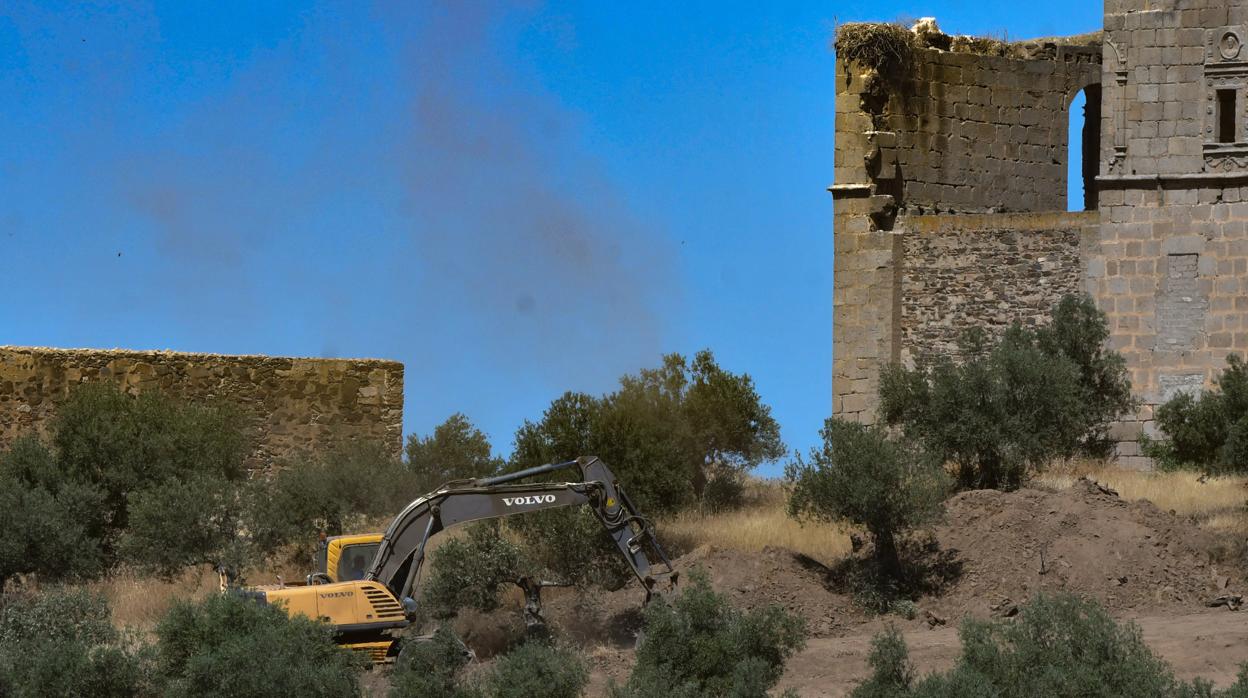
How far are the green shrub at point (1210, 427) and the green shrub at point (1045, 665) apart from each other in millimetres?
5635

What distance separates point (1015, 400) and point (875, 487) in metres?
3.98

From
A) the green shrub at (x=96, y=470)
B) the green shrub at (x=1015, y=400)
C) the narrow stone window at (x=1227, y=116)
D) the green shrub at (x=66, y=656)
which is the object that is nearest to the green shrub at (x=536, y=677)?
the green shrub at (x=66, y=656)

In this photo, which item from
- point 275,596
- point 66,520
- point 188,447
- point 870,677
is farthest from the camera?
point 188,447

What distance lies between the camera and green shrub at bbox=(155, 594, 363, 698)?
17.6 m

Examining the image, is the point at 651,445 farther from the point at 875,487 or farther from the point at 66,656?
the point at 66,656

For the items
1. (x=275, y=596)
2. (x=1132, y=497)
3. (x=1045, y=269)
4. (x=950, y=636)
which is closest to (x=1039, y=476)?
(x=1132, y=497)

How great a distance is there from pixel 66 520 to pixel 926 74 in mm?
13281

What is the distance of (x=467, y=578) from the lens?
22.1 m

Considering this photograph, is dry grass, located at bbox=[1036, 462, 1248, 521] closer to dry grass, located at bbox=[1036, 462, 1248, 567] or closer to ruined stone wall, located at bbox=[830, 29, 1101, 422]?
dry grass, located at bbox=[1036, 462, 1248, 567]

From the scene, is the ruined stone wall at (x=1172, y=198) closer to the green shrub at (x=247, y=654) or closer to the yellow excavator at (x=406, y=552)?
the yellow excavator at (x=406, y=552)

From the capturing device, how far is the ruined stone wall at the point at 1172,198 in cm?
2706

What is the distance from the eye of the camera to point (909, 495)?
22.3 meters

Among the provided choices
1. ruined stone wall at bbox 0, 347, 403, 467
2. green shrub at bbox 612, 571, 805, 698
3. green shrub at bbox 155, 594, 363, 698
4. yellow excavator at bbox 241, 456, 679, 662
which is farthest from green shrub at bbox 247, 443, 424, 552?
green shrub at bbox 612, 571, 805, 698

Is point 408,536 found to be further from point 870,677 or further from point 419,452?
point 419,452
